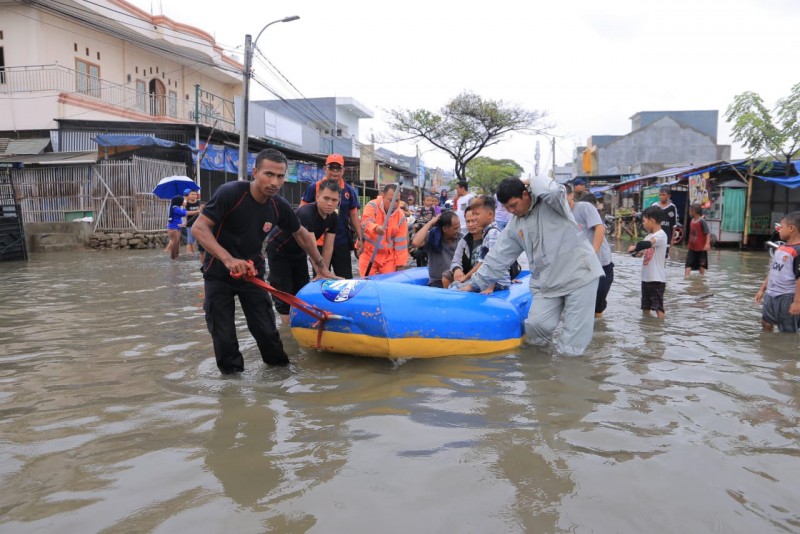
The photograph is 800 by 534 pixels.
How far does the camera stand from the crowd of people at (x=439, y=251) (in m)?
3.71

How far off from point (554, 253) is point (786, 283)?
2.33 m

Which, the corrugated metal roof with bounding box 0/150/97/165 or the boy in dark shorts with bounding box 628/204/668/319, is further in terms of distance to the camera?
the corrugated metal roof with bounding box 0/150/97/165

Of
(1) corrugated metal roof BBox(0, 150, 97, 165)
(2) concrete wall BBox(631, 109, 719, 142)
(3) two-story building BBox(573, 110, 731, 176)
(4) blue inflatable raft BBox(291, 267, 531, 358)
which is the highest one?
(2) concrete wall BBox(631, 109, 719, 142)

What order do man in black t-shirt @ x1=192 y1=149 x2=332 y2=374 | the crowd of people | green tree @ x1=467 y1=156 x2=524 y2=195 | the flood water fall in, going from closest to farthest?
the flood water, man in black t-shirt @ x1=192 y1=149 x2=332 y2=374, the crowd of people, green tree @ x1=467 y1=156 x2=524 y2=195

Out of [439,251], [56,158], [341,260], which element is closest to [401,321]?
[439,251]

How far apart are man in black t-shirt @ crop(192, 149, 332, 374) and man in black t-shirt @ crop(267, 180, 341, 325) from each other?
90 centimetres

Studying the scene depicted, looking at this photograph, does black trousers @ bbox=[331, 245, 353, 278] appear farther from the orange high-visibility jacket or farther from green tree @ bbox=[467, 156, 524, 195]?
green tree @ bbox=[467, 156, 524, 195]

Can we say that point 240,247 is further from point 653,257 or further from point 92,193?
point 92,193

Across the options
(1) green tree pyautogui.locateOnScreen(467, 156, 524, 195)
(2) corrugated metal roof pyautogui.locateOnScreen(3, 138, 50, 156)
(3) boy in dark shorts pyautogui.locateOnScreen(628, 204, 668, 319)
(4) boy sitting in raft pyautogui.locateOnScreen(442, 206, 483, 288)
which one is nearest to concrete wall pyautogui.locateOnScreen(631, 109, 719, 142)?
(1) green tree pyautogui.locateOnScreen(467, 156, 524, 195)

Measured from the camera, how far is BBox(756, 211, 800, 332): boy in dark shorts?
4902mm

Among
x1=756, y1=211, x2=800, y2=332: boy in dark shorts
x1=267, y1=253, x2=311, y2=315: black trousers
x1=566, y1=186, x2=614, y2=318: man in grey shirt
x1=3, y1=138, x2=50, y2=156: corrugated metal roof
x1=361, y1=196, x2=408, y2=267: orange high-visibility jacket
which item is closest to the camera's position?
x1=756, y1=211, x2=800, y2=332: boy in dark shorts

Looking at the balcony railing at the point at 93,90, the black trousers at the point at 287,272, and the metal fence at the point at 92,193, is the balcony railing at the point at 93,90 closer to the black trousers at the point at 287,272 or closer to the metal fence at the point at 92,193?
the metal fence at the point at 92,193

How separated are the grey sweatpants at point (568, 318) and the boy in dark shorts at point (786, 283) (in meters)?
1.89

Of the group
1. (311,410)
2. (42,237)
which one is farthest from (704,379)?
(42,237)
